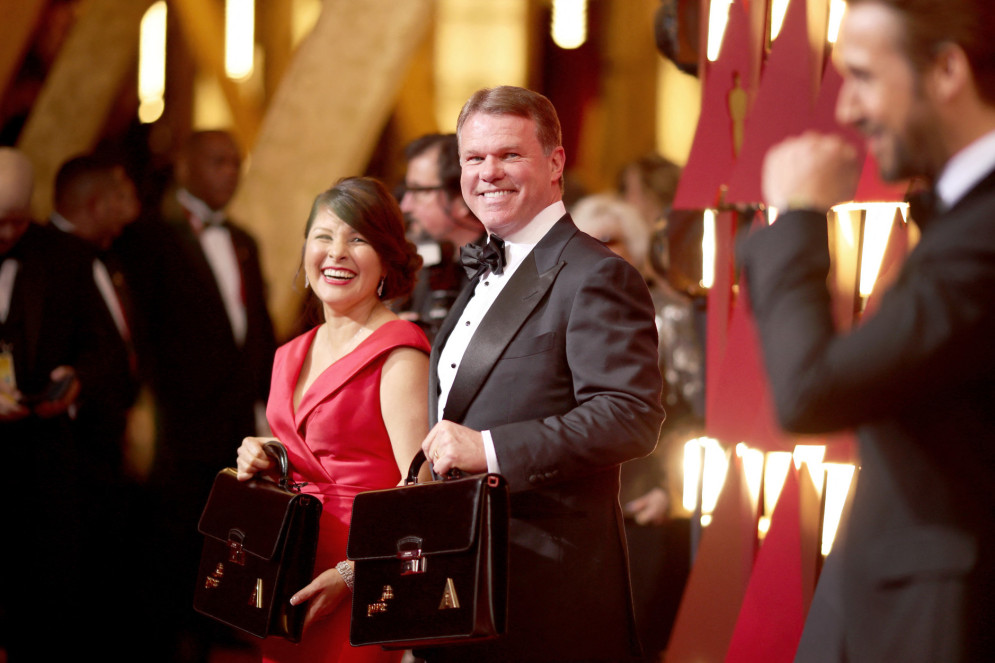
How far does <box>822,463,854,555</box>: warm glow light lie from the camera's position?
2.66m

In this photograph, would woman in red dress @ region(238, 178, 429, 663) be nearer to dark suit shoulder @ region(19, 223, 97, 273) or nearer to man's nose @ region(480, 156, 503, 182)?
man's nose @ region(480, 156, 503, 182)

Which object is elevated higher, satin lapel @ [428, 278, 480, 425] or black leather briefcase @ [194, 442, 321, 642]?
satin lapel @ [428, 278, 480, 425]

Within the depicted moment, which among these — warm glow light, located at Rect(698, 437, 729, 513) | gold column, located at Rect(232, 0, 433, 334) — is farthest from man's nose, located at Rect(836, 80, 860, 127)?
gold column, located at Rect(232, 0, 433, 334)

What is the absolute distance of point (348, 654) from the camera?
2338 mm

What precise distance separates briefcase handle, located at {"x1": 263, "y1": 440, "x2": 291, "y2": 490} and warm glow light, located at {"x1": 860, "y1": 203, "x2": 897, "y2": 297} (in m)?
1.37

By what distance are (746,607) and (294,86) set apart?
3.94 m

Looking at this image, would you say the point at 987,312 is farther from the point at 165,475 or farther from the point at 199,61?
the point at 199,61

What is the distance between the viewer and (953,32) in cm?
129

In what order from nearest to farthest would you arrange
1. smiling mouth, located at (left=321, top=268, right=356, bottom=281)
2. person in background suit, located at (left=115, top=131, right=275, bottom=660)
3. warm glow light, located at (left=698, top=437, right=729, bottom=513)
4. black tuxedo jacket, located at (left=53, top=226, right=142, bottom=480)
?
smiling mouth, located at (left=321, top=268, right=356, bottom=281) → warm glow light, located at (left=698, top=437, right=729, bottom=513) → black tuxedo jacket, located at (left=53, top=226, right=142, bottom=480) → person in background suit, located at (left=115, top=131, right=275, bottom=660)

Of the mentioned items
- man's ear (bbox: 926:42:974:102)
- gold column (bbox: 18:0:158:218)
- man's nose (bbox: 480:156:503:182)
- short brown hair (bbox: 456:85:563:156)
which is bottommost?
man's nose (bbox: 480:156:503:182)

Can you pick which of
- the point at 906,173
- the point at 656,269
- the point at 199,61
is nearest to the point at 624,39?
the point at 199,61

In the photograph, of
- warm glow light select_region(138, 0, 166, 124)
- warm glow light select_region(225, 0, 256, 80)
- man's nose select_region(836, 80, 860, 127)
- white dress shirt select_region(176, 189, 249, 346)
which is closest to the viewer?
man's nose select_region(836, 80, 860, 127)

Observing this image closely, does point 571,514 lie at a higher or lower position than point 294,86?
lower

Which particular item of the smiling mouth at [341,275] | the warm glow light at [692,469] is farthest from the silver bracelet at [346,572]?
the warm glow light at [692,469]
